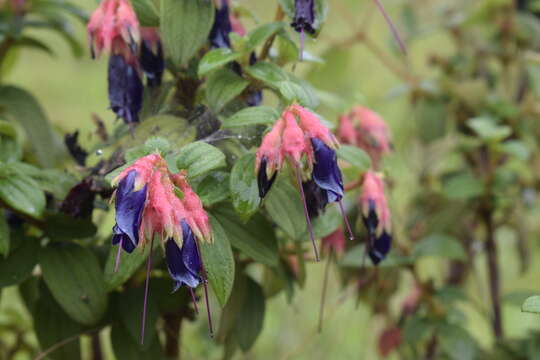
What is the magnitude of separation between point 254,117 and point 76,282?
0.28 m

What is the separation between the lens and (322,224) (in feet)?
2.40

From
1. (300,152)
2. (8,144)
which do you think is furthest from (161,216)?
(8,144)

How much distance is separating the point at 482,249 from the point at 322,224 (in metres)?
0.68

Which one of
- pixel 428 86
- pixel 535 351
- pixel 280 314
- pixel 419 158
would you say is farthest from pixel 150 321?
pixel 280 314

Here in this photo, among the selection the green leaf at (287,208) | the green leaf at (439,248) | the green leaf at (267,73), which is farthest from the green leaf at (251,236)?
the green leaf at (439,248)

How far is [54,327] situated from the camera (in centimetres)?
81

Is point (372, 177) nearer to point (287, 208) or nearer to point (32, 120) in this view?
point (287, 208)

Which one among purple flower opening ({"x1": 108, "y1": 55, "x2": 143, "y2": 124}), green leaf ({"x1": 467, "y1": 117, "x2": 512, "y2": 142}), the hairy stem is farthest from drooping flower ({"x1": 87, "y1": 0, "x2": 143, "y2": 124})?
the hairy stem

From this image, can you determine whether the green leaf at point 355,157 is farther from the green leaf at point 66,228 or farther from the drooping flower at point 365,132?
the green leaf at point 66,228

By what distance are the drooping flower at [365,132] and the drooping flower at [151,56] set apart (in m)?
0.24

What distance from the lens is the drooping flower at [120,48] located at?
657 millimetres

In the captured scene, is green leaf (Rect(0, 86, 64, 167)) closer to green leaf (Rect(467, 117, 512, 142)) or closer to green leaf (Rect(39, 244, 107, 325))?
green leaf (Rect(39, 244, 107, 325))

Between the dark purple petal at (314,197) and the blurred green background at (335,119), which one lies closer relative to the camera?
the dark purple petal at (314,197)

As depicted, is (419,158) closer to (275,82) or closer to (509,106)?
(509,106)
